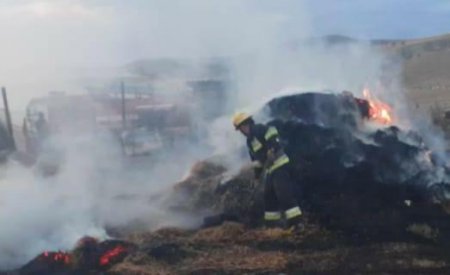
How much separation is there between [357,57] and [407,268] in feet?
30.8

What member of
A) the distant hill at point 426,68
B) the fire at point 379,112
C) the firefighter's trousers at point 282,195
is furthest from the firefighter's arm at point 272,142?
the distant hill at point 426,68

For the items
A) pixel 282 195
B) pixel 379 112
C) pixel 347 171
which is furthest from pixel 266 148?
pixel 379 112

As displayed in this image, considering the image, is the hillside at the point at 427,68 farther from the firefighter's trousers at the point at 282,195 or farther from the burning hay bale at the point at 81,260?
the burning hay bale at the point at 81,260

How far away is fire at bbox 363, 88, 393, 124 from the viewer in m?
13.6

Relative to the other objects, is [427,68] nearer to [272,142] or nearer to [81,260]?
[272,142]

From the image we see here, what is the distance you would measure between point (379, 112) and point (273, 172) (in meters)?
3.06

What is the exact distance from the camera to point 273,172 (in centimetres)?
1173

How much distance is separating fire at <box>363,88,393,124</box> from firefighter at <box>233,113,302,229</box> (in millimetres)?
2393

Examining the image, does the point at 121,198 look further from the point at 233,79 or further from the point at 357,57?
the point at 233,79

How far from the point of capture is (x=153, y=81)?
1072 inches

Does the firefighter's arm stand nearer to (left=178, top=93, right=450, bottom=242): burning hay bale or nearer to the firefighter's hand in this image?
the firefighter's hand

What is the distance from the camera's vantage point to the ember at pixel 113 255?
10.6 metres

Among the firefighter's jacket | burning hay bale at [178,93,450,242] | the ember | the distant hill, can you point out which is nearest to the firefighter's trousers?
the firefighter's jacket

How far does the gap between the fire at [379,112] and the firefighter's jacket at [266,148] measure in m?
2.39
